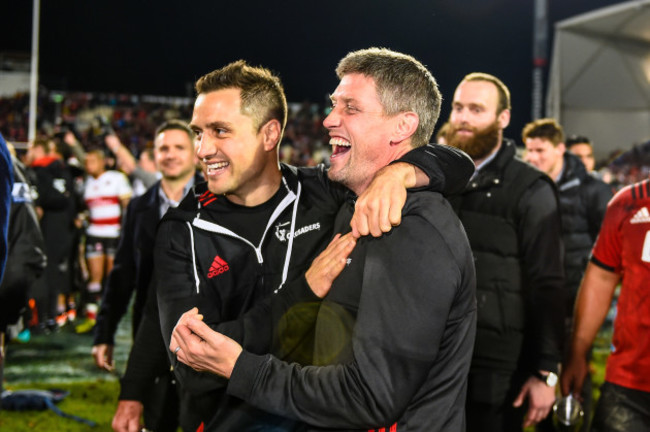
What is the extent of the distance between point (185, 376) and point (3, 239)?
78 centimetres

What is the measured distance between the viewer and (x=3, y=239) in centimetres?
208

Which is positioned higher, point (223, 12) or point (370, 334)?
point (223, 12)

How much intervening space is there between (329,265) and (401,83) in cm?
57

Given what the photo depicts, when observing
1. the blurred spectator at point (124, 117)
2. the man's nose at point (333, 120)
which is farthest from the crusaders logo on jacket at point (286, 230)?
the blurred spectator at point (124, 117)

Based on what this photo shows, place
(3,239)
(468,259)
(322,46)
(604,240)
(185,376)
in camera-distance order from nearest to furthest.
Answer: (468,259) → (185,376) → (3,239) → (604,240) → (322,46)

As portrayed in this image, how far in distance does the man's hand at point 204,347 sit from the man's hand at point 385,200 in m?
0.43

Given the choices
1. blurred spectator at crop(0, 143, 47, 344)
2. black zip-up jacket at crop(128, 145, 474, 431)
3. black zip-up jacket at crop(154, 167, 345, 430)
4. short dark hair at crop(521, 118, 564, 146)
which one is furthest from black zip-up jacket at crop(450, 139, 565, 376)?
blurred spectator at crop(0, 143, 47, 344)

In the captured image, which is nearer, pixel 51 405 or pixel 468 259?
pixel 468 259

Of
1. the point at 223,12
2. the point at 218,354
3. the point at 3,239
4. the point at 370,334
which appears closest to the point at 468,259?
the point at 370,334

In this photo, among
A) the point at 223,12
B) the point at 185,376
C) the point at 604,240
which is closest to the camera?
the point at 185,376

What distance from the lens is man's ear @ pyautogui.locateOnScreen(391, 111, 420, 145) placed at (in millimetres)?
1836

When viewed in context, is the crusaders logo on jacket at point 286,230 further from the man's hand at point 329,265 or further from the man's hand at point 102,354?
the man's hand at point 102,354

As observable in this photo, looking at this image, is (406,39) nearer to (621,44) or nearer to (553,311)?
(553,311)

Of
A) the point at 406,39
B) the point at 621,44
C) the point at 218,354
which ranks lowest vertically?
the point at 218,354
